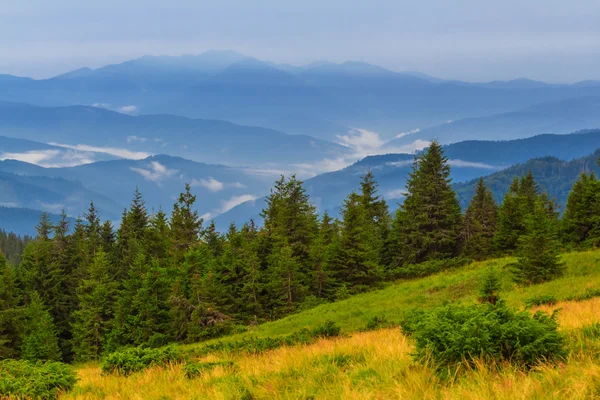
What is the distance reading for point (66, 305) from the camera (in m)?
45.6

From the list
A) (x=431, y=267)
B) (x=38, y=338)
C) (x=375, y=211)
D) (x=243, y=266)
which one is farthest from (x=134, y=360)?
(x=375, y=211)

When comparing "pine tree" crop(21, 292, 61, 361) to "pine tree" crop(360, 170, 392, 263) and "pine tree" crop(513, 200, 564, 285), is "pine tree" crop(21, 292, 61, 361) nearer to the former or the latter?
"pine tree" crop(360, 170, 392, 263)

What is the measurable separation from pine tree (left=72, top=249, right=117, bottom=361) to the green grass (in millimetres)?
15231

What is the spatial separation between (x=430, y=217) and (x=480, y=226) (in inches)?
177

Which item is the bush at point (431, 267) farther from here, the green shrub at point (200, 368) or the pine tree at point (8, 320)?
the pine tree at point (8, 320)

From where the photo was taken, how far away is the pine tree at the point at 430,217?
41281 millimetres

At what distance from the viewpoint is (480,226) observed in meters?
41.7

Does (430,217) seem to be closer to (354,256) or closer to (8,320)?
(354,256)

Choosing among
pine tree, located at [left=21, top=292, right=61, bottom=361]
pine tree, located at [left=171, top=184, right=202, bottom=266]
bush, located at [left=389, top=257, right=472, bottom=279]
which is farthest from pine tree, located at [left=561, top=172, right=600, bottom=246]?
pine tree, located at [left=21, top=292, right=61, bottom=361]

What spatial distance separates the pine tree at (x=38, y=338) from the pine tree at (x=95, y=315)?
6.25 ft

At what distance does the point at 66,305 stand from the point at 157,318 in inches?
678

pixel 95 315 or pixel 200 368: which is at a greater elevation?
pixel 200 368

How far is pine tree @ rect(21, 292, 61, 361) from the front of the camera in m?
32.7

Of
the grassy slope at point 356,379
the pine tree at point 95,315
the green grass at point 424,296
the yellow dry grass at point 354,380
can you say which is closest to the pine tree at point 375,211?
the green grass at point 424,296
